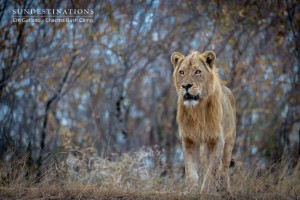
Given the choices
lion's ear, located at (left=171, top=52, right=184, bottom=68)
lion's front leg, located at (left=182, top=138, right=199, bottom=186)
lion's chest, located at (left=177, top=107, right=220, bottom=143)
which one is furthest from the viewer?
A: lion's ear, located at (left=171, top=52, right=184, bottom=68)

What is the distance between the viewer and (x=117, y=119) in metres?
14.1

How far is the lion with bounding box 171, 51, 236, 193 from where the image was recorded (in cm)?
677

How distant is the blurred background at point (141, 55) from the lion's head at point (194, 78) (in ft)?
11.7

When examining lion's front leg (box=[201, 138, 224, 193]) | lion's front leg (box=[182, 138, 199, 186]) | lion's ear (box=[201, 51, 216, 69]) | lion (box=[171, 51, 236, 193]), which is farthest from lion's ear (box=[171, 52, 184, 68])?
lion's front leg (box=[201, 138, 224, 193])

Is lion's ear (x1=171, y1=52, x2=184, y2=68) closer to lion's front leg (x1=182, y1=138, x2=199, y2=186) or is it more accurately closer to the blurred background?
lion's front leg (x1=182, y1=138, x2=199, y2=186)

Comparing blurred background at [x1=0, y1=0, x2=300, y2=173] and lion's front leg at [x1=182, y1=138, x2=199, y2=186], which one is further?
blurred background at [x1=0, y1=0, x2=300, y2=173]

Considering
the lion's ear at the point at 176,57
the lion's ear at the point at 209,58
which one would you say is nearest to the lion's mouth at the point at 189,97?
the lion's ear at the point at 209,58

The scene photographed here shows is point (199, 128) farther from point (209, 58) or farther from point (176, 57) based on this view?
point (176, 57)

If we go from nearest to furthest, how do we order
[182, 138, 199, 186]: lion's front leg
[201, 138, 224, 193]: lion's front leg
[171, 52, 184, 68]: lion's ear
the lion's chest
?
[201, 138, 224, 193]: lion's front leg
[182, 138, 199, 186]: lion's front leg
the lion's chest
[171, 52, 184, 68]: lion's ear

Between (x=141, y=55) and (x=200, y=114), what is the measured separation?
6.99 metres

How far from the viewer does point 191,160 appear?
6.95 meters

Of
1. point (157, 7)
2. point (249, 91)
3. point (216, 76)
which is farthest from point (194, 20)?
point (216, 76)

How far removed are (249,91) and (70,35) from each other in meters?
6.03

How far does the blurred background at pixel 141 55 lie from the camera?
11406 millimetres
